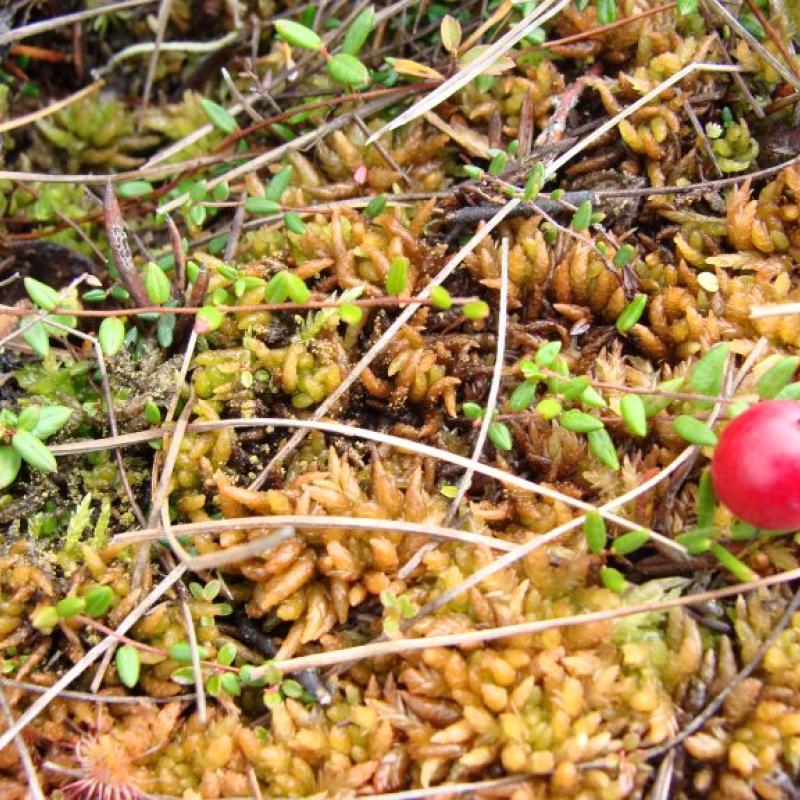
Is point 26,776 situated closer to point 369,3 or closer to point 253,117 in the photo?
point 253,117

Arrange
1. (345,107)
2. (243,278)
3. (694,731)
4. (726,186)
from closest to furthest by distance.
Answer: (694,731) < (243,278) < (726,186) < (345,107)

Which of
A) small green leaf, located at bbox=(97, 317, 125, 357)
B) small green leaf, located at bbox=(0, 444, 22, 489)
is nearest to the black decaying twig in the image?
small green leaf, located at bbox=(0, 444, 22, 489)

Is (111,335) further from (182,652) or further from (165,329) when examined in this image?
(182,652)

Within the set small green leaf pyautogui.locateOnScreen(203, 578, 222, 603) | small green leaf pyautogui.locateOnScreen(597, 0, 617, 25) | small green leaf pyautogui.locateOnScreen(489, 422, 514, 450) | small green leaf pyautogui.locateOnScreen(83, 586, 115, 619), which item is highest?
small green leaf pyautogui.locateOnScreen(597, 0, 617, 25)

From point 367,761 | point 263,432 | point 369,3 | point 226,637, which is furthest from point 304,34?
point 367,761

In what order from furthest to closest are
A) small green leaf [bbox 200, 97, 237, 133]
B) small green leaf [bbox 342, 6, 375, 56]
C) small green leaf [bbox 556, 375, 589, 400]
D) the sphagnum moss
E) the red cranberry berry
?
1. small green leaf [bbox 200, 97, 237, 133]
2. small green leaf [bbox 342, 6, 375, 56]
3. small green leaf [bbox 556, 375, 589, 400]
4. the sphagnum moss
5. the red cranberry berry

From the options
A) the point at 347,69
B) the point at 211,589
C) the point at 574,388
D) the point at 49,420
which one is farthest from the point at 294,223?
the point at 211,589

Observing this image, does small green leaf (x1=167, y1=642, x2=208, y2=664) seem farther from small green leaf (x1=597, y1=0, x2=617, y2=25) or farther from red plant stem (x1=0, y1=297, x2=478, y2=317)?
A: small green leaf (x1=597, y1=0, x2=617, y2=25)
